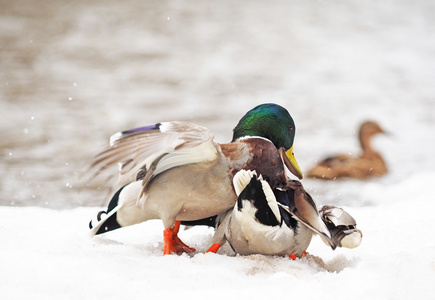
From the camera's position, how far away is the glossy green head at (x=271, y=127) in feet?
6.11

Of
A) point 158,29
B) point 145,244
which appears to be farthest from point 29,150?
point 158,29

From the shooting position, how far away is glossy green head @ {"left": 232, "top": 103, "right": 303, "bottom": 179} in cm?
186

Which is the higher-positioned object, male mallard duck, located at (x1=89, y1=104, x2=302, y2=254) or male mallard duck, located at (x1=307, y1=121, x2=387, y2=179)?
male mallard duck, located at (x1=89, y1=104, x2=302, y2=254)

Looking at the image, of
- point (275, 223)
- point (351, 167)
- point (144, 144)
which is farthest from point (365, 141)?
point (144, 144)

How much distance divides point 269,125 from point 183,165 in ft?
1.15

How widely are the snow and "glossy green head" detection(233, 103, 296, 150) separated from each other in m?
0.38

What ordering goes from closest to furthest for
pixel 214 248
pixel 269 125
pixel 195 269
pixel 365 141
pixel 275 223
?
pixel 195 269
pixel 275 223
pixel 214 248
pixel 269 125
pixel 365 141

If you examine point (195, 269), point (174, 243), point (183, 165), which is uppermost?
point (183, 165)

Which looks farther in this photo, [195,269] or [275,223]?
[275,223]

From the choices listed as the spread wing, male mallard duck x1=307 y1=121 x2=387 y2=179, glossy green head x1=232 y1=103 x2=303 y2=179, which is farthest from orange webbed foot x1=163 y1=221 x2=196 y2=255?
male mallard duck x1=307 y1=121 x2=387 y2=179

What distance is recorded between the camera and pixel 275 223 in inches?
63.2

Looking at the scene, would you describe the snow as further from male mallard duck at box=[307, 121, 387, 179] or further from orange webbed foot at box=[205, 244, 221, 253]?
male mallard duck at box=[307, 121, 387, 179]

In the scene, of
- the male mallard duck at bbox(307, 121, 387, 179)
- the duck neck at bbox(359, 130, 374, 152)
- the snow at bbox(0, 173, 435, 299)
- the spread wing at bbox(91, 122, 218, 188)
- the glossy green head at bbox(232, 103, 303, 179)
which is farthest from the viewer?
the duck neck at bbox(359, 130, 374, 152)

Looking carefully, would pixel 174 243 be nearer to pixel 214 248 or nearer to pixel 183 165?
pixel 214 248
